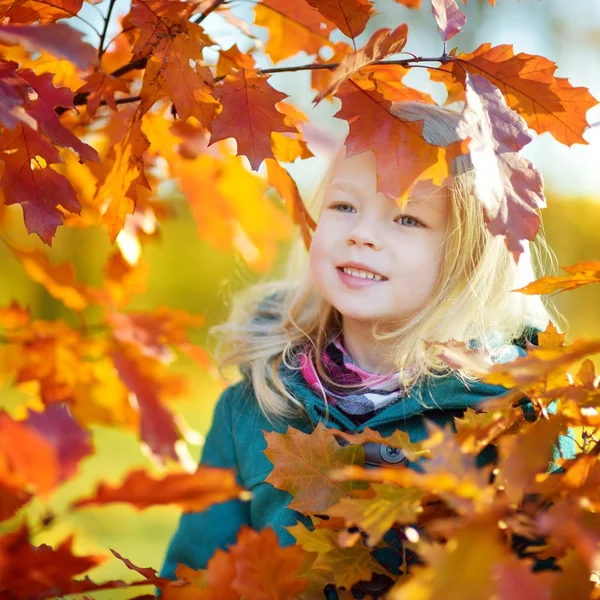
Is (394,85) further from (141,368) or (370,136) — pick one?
(141,368)

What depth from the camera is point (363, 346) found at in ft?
4.37

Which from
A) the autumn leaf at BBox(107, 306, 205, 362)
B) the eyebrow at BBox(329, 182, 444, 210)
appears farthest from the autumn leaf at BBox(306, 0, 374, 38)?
the autumn leaf at BBox(107, 306, 205, 362)

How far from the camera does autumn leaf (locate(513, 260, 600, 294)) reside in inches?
31.0

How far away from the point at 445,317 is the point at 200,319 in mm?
477

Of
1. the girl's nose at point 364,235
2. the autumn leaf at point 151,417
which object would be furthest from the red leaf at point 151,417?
the girl's nose at point 364,235

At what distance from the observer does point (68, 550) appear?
63cm

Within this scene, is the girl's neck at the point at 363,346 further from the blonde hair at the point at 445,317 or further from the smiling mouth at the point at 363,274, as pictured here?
the smiling mouth at the point at 363,274

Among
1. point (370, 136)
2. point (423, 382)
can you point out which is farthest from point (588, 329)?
point (370, 136)

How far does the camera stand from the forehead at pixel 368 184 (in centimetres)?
117

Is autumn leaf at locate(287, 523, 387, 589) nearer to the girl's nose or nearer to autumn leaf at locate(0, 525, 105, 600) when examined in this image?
autumn leaf at locate(0, 525, 105, 600)

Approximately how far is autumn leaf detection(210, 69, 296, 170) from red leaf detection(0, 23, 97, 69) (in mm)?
257

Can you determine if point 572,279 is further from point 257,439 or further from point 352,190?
point 257,439

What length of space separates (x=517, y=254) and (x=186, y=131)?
753 millimetres

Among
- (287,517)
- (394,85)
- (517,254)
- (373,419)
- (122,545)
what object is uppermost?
(394,85)
